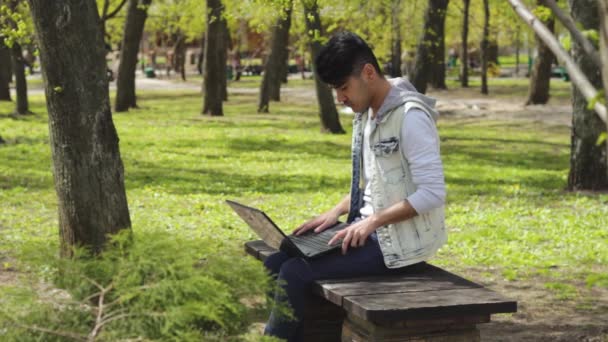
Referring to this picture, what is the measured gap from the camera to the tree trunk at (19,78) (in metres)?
25.8

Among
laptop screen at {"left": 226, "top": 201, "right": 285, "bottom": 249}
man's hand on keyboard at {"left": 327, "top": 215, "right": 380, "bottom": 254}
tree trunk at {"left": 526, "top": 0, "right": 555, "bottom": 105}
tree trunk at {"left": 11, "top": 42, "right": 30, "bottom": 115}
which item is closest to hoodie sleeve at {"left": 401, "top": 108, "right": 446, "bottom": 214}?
man's hand on keyboard at {"left": 327, "top": 215, "right": 380, "bottom": 254}

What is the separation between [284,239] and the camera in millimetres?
4949

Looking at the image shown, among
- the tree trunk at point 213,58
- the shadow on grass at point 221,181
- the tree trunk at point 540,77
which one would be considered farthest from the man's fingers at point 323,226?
the tree trunk at point 540,77

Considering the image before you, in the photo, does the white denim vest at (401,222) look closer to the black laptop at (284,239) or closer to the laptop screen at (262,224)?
the black laptop at (284,239)

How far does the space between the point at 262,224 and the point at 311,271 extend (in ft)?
1.21

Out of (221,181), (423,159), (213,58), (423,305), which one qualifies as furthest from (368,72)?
(213,58)

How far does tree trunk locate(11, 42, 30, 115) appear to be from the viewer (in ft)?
84.7

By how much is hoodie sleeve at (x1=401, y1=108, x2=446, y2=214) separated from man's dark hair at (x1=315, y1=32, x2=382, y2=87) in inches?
13.6

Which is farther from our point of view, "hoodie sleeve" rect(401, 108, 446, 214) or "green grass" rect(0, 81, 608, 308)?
"green grass" rect(0, 81, 608, 308)

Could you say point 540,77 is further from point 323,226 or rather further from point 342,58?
point 342,58

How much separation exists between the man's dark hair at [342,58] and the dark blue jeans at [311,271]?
0.82m

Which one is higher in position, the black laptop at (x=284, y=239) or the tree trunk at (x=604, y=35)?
the tree trunk at (x=604, y=35)

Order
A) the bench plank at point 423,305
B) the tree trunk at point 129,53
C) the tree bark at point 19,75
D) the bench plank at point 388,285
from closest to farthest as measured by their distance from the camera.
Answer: the bench plank at point 423,305 → the bench plank at point 388,285 → the tree bark at point 19,75 → the tree trunk at point 129,53

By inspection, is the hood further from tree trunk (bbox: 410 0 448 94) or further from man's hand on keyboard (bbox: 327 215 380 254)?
tree trunk (bbox: 410 0 448 94)
